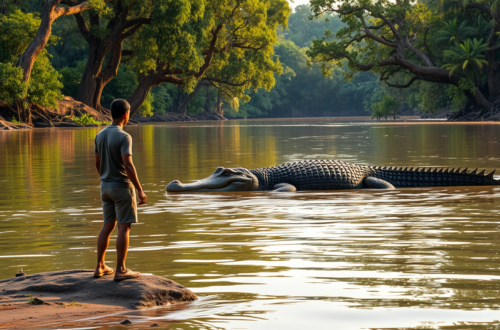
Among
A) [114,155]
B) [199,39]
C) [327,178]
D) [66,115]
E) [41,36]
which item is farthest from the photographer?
[66,115]

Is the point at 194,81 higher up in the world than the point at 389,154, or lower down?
higher up

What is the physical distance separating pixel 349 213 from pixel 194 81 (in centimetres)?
4115

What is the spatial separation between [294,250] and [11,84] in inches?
1449

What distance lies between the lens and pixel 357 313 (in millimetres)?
4480

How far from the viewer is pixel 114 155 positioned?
5375mm

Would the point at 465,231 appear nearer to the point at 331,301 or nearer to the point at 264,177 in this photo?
the point at 331,301

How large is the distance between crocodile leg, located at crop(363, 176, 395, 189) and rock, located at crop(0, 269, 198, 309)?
27.1ft

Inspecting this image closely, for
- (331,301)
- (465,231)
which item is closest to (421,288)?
(331,301)

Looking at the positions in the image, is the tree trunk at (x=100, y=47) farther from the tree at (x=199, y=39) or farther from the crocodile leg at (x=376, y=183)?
the crocodile leg at (x=376, y=183)

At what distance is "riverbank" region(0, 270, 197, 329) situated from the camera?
4363mm

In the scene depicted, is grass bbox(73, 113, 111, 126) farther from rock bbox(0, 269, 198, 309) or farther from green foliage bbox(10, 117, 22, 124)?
rock bbox(0, 269, 198, 309)

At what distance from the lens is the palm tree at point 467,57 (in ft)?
160

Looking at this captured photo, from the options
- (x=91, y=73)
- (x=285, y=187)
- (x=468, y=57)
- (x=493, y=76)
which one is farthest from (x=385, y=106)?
(x=285, y=187)

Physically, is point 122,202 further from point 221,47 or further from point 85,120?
point 221,47
